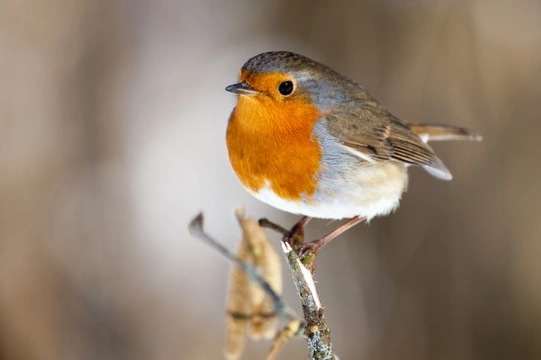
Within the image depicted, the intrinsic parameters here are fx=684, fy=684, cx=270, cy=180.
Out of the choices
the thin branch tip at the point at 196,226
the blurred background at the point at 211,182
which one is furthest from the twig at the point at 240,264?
the blurred background at the point at 211,182

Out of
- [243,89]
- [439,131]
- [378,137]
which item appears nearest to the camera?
[243,89]

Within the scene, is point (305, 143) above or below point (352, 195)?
above

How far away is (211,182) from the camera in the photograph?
14.5ft

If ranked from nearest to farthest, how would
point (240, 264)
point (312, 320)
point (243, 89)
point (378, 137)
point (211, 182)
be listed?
point (240, 264) → point (312, 320) → point (243, 89) → point (378, 137) → point (211, 182)

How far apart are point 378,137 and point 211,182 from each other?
2.19 metres

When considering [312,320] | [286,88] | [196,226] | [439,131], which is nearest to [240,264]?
[196,226]

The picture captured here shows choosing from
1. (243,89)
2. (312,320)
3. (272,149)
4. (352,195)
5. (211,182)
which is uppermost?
(243,89)

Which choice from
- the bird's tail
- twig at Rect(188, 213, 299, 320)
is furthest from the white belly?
twig at Rect(188, 213, 299, 320)

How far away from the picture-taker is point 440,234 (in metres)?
4.10

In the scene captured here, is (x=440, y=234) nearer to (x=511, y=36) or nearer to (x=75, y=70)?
(x=511, y=36)

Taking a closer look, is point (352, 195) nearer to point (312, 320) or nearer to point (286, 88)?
point (286, 88)

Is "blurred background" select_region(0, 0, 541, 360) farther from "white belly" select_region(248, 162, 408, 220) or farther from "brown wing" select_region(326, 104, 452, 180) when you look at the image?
"white belly" select_region(248, 162, 408, 220)

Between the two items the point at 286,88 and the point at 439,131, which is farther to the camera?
the point at 439,131

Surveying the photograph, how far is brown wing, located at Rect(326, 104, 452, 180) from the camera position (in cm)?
219
